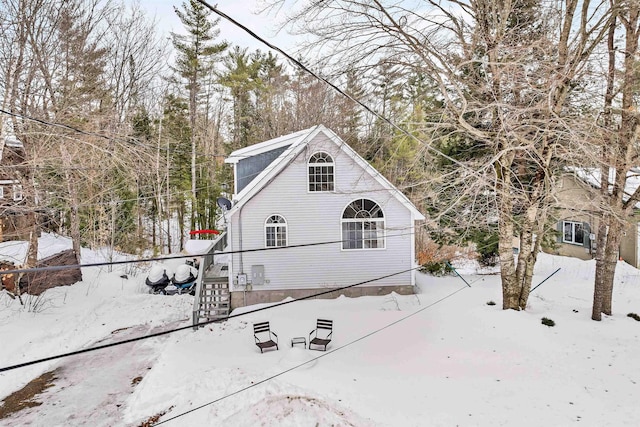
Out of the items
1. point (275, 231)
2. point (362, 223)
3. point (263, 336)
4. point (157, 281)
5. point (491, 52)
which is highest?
point (491, 52)

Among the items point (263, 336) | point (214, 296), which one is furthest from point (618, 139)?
point (214, 296)

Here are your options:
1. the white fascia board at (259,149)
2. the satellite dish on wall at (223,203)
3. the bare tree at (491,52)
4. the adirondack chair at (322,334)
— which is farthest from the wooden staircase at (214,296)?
the bare tree at (491,52)

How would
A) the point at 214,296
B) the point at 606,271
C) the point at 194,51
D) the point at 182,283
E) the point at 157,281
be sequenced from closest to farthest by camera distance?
the point at 606,271, the point at 214,296, the point at 157,281, the point at 182,283, the point at 194,51

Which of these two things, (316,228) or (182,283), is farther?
(182,283)

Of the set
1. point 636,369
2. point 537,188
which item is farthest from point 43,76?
point 636,369

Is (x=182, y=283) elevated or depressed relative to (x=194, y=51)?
depressed

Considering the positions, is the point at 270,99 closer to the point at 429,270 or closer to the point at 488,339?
the point at 429,270

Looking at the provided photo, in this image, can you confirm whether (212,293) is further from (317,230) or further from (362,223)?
(362,223)

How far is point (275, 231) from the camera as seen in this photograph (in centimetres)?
1197

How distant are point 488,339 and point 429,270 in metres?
7.52

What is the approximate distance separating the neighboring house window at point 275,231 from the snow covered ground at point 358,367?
216 cm

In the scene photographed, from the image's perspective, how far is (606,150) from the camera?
7969mm

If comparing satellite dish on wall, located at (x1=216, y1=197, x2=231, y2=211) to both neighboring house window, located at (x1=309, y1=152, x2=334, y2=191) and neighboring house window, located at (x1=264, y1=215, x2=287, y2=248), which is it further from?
neighboring house window, located at (x1=309, y1=152, x2=334, y2=191)

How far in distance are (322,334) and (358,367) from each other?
Result: 235cm
